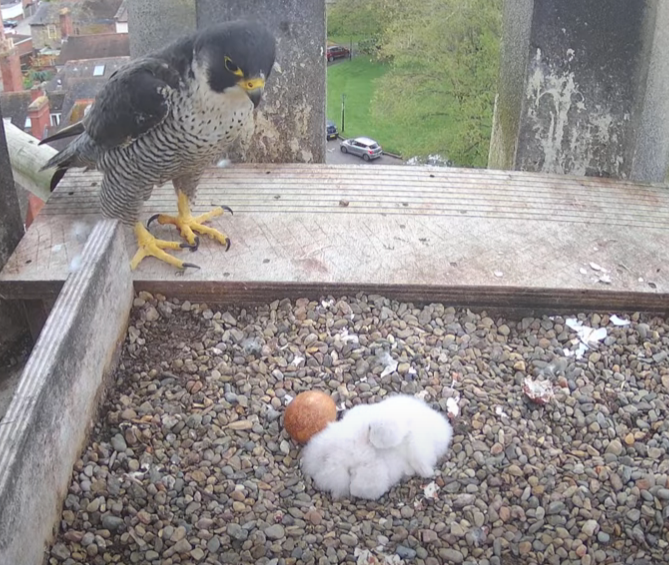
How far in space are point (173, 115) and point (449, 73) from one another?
9.89 m

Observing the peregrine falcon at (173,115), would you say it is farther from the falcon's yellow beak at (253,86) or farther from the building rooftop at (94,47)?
the building rooftop at (94,47)

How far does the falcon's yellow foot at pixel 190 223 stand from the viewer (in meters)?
2.72

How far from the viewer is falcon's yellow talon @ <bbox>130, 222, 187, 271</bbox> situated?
2590 millimetres

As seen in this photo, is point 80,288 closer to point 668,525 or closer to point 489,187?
point 668,525

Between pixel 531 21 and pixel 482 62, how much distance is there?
8.58 meters

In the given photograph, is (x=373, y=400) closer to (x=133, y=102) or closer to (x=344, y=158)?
(x=133, y=102)

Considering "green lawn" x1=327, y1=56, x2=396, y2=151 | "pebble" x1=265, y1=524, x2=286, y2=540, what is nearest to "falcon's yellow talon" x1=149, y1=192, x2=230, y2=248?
"pebble" x1=265, y1=524, x2=286, y2=540

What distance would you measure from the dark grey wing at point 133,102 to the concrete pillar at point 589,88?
1.72 meters

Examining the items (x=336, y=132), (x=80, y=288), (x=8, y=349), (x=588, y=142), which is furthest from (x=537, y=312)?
(x=336, y=132)

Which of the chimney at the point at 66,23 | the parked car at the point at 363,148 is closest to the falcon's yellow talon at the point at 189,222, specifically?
the parked car at the point at 363,148

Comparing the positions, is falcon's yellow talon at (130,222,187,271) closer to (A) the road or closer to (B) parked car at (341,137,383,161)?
(A) the road

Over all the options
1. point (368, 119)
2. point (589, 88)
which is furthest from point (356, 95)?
point (589, 88)

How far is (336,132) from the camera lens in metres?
14.0

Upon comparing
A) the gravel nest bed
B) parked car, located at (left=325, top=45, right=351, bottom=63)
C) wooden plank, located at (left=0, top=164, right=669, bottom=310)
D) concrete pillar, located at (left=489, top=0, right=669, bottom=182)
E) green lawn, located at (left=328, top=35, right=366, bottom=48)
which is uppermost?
concrete pillar, located at (left=489, top=0, right=669, bottom=182)
